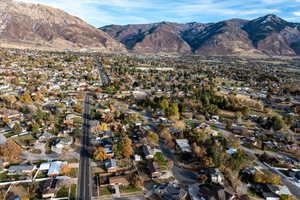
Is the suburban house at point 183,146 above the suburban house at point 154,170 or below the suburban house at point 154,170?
above

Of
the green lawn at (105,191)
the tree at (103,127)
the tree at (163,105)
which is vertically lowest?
the green lawn at (105,191)

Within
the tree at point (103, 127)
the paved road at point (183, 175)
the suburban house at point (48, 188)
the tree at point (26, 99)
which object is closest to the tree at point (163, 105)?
the tree at point (103, 127)

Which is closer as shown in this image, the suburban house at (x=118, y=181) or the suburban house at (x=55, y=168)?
the suburban house at (x=118, y=181)

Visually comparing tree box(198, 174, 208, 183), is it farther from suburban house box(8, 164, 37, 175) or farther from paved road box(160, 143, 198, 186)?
suburban house box(8, 164, 37, 175)

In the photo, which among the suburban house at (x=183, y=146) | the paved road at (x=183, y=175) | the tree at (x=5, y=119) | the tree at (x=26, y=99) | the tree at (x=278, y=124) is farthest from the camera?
the tree at (x=26, y=99)

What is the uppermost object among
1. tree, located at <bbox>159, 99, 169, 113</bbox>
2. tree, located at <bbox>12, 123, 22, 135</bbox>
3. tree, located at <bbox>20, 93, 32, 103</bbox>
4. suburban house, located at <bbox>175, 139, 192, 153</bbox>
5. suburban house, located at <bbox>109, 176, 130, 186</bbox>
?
tree, located at <bbox>20, 93, 32, 103</bbox>

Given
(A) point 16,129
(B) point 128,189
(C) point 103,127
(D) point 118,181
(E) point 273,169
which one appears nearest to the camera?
(B) point 128,189

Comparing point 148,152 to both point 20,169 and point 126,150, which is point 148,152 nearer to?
point 126,150

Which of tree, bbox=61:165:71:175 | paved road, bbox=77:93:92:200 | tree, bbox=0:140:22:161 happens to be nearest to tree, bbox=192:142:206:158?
paved road, bbox=77:93:92:200

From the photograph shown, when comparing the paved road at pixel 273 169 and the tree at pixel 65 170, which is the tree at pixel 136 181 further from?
the paved road at pixel 273 169

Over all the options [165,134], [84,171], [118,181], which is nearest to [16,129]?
[84,171]

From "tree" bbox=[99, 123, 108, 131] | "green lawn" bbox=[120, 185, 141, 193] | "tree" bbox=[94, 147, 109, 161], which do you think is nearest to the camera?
"green lawn" bbox=[120, 185, 141, 193]

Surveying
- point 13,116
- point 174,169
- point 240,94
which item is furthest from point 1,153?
point 240,94
